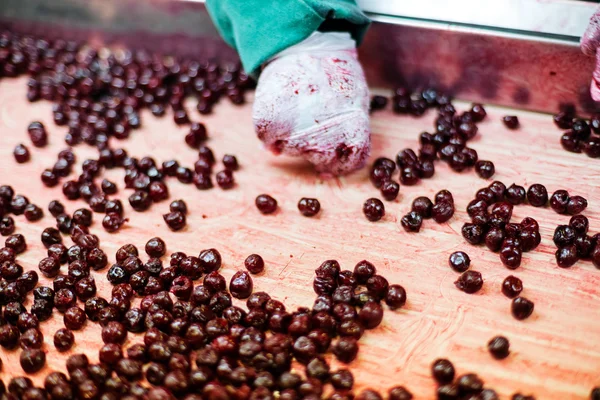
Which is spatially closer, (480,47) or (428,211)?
(428,211)

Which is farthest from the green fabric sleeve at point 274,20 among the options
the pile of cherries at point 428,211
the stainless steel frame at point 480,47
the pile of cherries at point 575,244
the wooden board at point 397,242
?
the pile of cherries at point 575,244

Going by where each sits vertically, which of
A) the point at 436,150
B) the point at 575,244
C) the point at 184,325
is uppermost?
the point at 575,244

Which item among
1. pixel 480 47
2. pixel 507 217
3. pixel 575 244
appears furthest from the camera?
pixel 480 47

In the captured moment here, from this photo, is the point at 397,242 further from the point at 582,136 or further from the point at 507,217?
the point at 582,136

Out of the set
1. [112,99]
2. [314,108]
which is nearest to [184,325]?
[314,108]

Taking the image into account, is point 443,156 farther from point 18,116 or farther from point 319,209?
point 18,116

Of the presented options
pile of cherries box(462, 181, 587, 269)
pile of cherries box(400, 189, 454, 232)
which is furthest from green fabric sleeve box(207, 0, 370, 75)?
pile of cherries box(462, 181, 587, 269)

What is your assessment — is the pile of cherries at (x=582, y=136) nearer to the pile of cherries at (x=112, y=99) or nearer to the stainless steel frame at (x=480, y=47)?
the stainless steel frame at (x=480, y=47)
